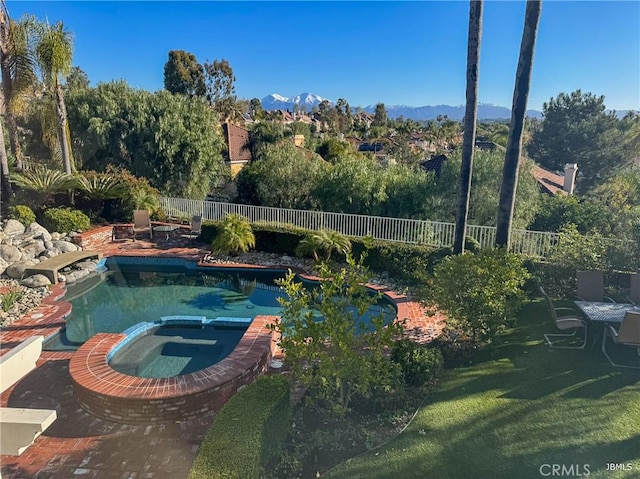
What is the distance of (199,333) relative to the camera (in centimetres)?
853

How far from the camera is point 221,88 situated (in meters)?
50.4

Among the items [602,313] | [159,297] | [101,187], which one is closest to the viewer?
[602,313]

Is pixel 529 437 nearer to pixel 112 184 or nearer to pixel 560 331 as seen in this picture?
pixel 560 331

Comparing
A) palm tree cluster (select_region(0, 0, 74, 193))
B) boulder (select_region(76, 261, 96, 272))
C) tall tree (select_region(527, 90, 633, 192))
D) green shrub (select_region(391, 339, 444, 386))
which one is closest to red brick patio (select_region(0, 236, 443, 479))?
green shrub (select_region(391, 339, 444, 386))

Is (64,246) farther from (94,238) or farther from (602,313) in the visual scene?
(602,313)

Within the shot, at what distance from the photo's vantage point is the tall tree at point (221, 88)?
48.4m

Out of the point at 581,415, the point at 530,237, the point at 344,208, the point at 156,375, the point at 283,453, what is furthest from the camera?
the point at 344,208

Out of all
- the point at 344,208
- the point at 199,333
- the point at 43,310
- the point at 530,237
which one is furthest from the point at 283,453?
the point at 344,208

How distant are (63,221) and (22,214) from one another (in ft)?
4.10

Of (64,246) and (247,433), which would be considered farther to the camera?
(64,246)

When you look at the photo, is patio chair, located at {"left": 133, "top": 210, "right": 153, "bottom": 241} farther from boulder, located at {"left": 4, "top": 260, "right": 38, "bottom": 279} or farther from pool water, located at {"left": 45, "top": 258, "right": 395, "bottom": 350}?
boulder, located at {"left": 4, "top": 260, "right": 38, "bottom": 279}

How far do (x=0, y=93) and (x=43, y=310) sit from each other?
40.7 feet

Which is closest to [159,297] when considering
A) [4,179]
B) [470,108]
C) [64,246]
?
[64,246]

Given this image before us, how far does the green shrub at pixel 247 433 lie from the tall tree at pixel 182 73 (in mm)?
45031
